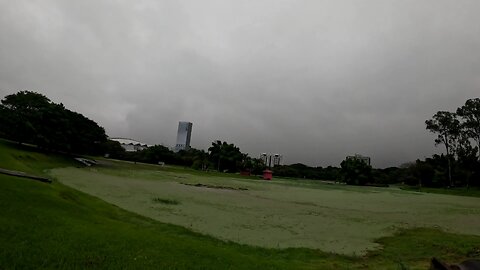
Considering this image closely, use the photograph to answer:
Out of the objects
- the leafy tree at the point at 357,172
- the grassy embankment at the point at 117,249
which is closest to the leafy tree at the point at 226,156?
the leafy tree at the point at 357,172

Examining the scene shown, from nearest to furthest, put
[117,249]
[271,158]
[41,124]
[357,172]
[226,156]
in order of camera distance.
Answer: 1. [117,249]
2. [41,124]
3. [357,172]
4. [226,156]
5. [271,158]

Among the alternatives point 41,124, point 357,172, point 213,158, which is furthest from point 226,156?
point 41,124

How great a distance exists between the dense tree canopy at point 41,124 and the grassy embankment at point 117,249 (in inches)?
1384

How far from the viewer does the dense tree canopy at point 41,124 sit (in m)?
41.7

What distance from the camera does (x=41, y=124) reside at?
1757 inches

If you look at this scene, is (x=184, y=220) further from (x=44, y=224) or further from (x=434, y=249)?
(x=434, y=249)

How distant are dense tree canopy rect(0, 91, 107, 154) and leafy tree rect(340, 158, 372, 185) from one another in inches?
1959

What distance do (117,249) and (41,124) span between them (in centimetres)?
4383

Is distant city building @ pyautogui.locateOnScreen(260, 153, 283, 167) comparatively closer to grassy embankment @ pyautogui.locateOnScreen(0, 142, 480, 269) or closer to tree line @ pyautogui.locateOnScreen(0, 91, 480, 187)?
tree line @ pyautogui.locateOnScreen(0, 91, 480, 187)

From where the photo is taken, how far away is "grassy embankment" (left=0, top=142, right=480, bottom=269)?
582 centimetres

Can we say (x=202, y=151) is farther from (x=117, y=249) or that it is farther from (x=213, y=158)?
(x=117, y=249)

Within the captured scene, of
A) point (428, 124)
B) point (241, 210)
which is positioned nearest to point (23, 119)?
point (241, 210)

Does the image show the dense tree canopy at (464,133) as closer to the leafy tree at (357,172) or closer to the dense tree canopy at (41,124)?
the leafy tree at (357,172)

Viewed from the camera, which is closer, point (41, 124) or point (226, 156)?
point (41, 124)
